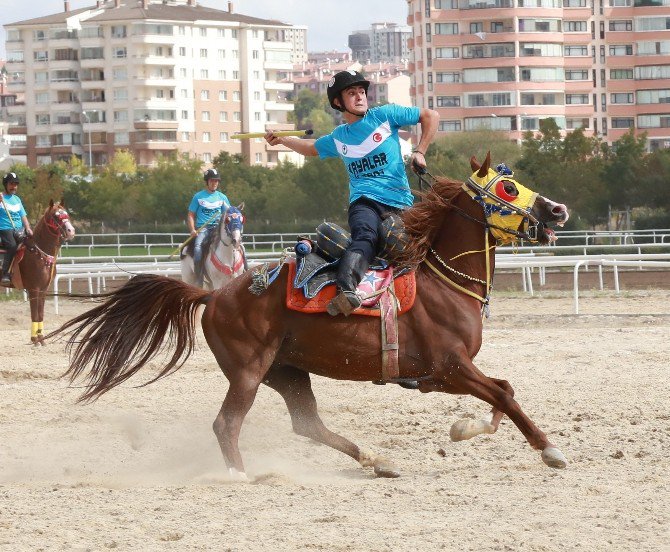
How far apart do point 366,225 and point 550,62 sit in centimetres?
9691

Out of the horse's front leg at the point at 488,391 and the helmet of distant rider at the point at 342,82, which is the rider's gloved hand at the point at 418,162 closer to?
the helmet of distant rider at the point at 342,82

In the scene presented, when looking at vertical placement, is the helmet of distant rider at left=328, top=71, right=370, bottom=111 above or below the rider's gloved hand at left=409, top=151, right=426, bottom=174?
above

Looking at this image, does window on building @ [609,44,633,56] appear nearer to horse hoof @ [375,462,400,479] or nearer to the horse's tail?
the horse's tail

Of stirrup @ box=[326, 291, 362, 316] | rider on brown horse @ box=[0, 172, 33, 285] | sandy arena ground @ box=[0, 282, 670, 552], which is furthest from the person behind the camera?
rider on brown horse @ box=[0, 172, 33, 285]

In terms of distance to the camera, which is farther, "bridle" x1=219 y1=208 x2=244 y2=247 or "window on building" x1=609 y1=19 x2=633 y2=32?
"window on building" x1=609 y1=19 x2=633 y2=32

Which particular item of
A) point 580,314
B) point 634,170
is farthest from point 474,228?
point 634,170

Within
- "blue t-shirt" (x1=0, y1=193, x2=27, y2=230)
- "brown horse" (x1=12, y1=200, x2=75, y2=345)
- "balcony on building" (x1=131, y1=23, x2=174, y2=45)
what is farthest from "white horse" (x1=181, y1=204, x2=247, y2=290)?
"balcony on building" (x1=131, y1=23, x2=174, y2=45)

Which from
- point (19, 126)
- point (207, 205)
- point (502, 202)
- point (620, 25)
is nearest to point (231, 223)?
point (207, 205)

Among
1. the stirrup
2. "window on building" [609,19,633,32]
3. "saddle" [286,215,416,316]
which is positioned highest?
"window on building" [609,19,633,32]

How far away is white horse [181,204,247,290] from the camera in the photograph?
18000 mm

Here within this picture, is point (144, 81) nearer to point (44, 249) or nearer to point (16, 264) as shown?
point (16, 264)

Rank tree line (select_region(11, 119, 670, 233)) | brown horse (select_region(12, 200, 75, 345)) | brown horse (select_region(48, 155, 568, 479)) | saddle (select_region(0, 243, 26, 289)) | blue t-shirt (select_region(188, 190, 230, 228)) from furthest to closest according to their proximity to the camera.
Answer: tree line (select_region(11, 119, 670, 233)) → blue t-shirt (select_region(188, 190, 230, 228)) → saddle (select_region(0, 243, 26, 289)) → brown horse (select_region(12, 200, 75, 345)) → brown horse (select_region(48, 155, 568, 479))

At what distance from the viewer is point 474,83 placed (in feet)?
337

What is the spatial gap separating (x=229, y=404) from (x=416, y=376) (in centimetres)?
127
